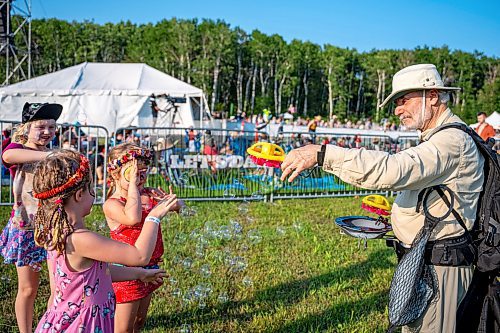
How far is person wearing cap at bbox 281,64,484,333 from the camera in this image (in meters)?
2.15

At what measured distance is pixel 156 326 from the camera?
411 centimetres

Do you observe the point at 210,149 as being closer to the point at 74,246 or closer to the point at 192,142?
the point at 192,142

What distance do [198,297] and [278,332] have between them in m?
0.97

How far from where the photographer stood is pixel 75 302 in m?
2.35

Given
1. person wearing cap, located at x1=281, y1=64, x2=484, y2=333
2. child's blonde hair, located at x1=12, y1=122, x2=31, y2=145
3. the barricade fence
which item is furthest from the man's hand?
the barricade fence

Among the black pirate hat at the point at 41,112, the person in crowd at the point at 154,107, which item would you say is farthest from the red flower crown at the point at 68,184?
the person in crowd at the point at 154,107

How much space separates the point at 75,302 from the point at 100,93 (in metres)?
16.7

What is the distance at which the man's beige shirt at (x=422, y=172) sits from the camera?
2135 millimetres

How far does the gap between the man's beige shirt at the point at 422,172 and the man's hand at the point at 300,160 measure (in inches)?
2.5

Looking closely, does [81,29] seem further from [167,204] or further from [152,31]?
[167,204]

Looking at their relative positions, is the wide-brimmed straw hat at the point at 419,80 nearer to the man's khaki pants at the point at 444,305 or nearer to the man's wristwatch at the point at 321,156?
the man's wristwatch at the point at 321,156

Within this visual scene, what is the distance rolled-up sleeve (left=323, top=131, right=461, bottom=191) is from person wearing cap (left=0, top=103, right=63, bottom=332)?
7.71ft

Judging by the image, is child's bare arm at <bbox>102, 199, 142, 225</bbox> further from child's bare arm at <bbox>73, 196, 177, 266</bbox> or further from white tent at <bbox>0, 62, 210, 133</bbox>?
white tent at <bbox>0, 62, 210, 133</bbox>

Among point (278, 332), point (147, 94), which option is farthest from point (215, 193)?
point (147, 94)
